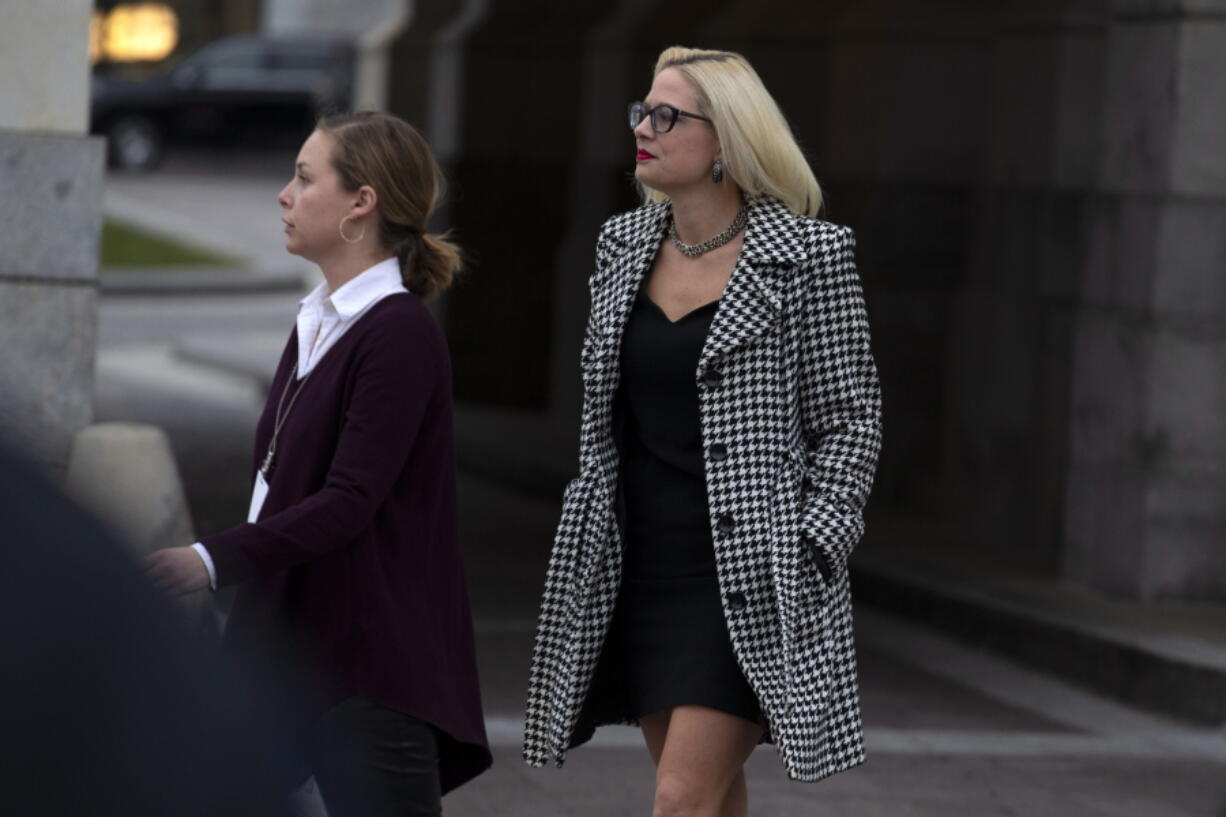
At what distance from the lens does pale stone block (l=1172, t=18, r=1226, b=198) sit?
830 centimetres

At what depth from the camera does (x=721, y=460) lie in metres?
4.04

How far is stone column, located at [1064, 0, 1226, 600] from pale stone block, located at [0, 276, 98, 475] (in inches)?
148

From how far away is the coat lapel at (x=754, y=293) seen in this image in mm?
4047

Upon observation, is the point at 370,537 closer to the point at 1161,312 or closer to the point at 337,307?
the point at 337,307

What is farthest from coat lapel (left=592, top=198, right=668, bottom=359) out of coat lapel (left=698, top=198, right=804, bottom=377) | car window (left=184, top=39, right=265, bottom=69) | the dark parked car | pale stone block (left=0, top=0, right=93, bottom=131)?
car window (left=184, top=39, right=265, bottom=69)

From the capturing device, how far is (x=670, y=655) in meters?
4.14

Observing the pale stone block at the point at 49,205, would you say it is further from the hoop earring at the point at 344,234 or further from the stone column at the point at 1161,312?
the stone column at the point at 1161,312

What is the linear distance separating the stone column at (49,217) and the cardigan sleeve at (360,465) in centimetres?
350

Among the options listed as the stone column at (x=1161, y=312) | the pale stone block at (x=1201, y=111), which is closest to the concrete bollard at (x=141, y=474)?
the stone column at (x=1161, y=312)

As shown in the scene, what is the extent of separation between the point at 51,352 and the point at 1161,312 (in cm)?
390

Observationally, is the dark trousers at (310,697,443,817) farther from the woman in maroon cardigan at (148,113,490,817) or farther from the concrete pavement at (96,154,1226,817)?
the concrete pavement at (96,154,1226,817)

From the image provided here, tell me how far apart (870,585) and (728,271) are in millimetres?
5604

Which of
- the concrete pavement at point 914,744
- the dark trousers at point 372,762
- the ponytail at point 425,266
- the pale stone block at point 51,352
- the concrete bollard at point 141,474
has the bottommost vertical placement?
the concrete pavement at point 914,744

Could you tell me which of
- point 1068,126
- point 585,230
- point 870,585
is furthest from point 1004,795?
point 585,230
